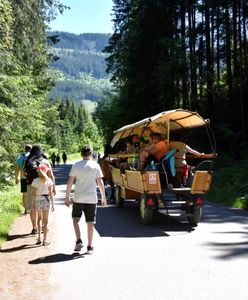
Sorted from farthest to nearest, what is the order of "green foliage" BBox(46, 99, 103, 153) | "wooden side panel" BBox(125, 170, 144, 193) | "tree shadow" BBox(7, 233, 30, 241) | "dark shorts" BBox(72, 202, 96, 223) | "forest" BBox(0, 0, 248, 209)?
1. "green foliage" BBox(46, 99, 103, 153)
2. "forest" BBox(0, 0, 248, 209)
3. "wooden side panel" BBox(125, 170, 144, 193)
4. "tree shadow" BBox(7, 233, 30, 241)
5. "dark shorts" BBox(72, 202, 96, 223)

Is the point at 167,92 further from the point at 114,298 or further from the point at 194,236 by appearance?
the point at 114,298

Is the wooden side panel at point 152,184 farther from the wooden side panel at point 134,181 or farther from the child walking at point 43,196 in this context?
the child walking at point 43,196

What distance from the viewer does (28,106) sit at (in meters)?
21.4

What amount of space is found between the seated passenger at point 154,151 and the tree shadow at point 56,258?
4617 mm

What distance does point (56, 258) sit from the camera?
8781mm

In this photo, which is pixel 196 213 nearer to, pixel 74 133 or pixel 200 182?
pixel 200 182

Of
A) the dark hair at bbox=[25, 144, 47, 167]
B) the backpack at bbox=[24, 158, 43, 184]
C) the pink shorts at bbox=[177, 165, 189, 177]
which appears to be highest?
the dark hair at bbox=[25, 144, 47, 167]

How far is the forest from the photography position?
1986 cm

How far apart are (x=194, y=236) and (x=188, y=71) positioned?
76.1 feet

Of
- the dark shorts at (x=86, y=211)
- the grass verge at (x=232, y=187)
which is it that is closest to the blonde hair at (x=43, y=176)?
the dark shorts at (x=86, y=211)

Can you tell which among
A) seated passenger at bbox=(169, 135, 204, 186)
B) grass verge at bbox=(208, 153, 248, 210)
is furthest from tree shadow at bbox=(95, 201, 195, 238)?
grass verge at bbox=(208, 153, 248, 210)

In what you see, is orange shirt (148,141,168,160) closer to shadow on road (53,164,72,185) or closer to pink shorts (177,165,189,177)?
pink shorts (177,165,189,177)

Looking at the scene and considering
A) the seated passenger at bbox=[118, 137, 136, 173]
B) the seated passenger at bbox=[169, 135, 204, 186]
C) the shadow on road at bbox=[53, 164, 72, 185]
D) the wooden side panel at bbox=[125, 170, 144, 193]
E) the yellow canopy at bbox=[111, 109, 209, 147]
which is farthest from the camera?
the shadow on road at bbox=[53, 164, 72, 185]

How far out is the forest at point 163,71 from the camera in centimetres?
1986
